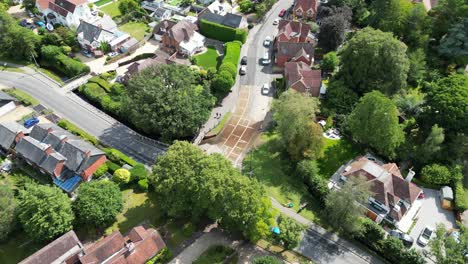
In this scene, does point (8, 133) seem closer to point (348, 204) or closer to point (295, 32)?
point (348, 204)

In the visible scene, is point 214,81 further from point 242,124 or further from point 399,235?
point 399,235

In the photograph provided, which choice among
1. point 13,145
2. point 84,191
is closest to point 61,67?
point 13,145

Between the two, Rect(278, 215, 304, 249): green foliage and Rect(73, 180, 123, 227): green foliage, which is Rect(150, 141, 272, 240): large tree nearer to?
Rect(278, 215, 304, 249): green foliage

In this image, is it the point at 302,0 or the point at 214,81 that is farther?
the point at 302,0

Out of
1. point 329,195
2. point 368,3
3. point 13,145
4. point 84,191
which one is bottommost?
point 13,145

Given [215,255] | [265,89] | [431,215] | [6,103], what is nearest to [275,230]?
[215,255]

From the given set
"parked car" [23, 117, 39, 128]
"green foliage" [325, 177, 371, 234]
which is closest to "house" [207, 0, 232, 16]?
"parked car" [23, 117, 39, 128]
